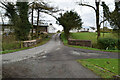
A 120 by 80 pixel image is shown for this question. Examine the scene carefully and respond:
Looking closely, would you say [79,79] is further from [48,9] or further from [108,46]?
[48,9]

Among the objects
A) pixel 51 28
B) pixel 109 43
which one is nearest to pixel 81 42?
pixel 109 43

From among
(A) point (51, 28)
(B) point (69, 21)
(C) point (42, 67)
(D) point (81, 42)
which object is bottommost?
(C) point (42, 67)

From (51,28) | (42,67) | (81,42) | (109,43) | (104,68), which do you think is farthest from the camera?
(51,28)

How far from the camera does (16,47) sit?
38.3ft

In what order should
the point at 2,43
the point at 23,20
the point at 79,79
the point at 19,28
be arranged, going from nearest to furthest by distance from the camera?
the point at 79,79 < the point at 2,43 < the point at 19,28 < the point at 23,20

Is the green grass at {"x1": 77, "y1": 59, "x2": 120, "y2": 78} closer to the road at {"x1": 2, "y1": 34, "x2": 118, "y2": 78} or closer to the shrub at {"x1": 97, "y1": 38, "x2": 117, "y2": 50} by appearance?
the road at {"x1": 2, "y1": 34, "x2": 118, "y2": 78}

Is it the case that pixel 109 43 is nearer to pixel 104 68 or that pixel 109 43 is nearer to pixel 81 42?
pixel 81 42

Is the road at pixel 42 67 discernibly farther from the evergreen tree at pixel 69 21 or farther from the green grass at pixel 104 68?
the evergreen tree at pixel 69 21

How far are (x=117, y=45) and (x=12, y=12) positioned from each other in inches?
594

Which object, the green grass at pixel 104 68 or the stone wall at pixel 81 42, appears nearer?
the green grass at pixel 104 68

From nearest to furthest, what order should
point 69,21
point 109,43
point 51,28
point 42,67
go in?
point 42,67 → point 109,43 → point 69,21 → point 51,28

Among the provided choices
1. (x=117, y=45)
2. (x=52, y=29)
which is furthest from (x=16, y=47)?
(x=52, y=29)

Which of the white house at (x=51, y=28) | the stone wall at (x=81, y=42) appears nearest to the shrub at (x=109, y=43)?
the stone wall at (x=81, y=42)

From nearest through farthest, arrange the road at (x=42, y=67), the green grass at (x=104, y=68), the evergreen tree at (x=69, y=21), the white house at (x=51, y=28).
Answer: the road at (x=42, y=67) < the green grass at (x=104, y=68) < the evergreen tree at (x=69, y=21) < the white house at (x=51, y=28)
